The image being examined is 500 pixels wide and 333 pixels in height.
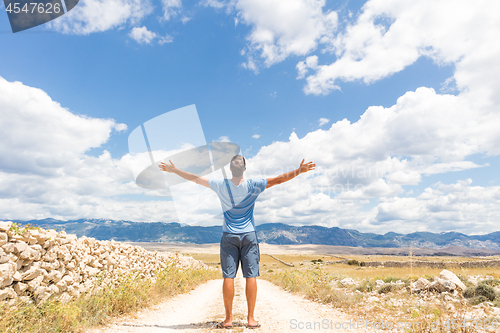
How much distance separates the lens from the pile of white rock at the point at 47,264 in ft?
16.0

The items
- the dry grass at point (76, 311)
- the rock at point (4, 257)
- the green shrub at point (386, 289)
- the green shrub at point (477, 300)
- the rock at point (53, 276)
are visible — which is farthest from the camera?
the green shrub at point (386, 289)

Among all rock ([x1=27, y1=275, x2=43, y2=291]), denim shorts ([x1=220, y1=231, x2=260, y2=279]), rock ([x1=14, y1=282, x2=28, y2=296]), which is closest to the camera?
denim shorts ([x1=220, y1=231, x2=260, y2=279])

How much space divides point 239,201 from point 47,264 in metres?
4.57

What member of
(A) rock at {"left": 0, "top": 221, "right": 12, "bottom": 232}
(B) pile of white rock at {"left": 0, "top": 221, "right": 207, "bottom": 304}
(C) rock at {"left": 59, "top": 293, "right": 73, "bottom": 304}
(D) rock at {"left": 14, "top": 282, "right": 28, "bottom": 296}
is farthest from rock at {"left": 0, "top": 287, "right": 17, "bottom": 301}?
(C) rock at {"left": 59, "top": 293, "right": 73, "bottom": 304}

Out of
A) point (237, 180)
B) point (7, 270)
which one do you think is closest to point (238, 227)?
point (237, 180)

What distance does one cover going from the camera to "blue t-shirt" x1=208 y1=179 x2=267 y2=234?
4572mm

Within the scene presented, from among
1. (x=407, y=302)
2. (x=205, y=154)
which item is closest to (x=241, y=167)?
(x=205, y=154)

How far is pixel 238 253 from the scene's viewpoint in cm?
459

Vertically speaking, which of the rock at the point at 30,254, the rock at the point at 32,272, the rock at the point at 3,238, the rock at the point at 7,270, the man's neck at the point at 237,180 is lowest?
the rock at the point at 32,272

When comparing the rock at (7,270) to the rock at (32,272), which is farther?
the rock at (32,272)

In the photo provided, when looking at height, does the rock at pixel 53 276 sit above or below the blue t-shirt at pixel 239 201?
below

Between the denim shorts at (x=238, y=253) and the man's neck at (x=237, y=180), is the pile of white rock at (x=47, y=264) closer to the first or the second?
the denim shorts at (x=238, y=253)

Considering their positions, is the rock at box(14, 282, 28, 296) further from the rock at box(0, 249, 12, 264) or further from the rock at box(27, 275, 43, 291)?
the rock at box(0, 249, 12, 264)

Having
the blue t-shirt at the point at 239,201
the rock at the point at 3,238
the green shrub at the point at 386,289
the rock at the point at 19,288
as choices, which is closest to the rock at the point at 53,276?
the rock at the point at 19,288
